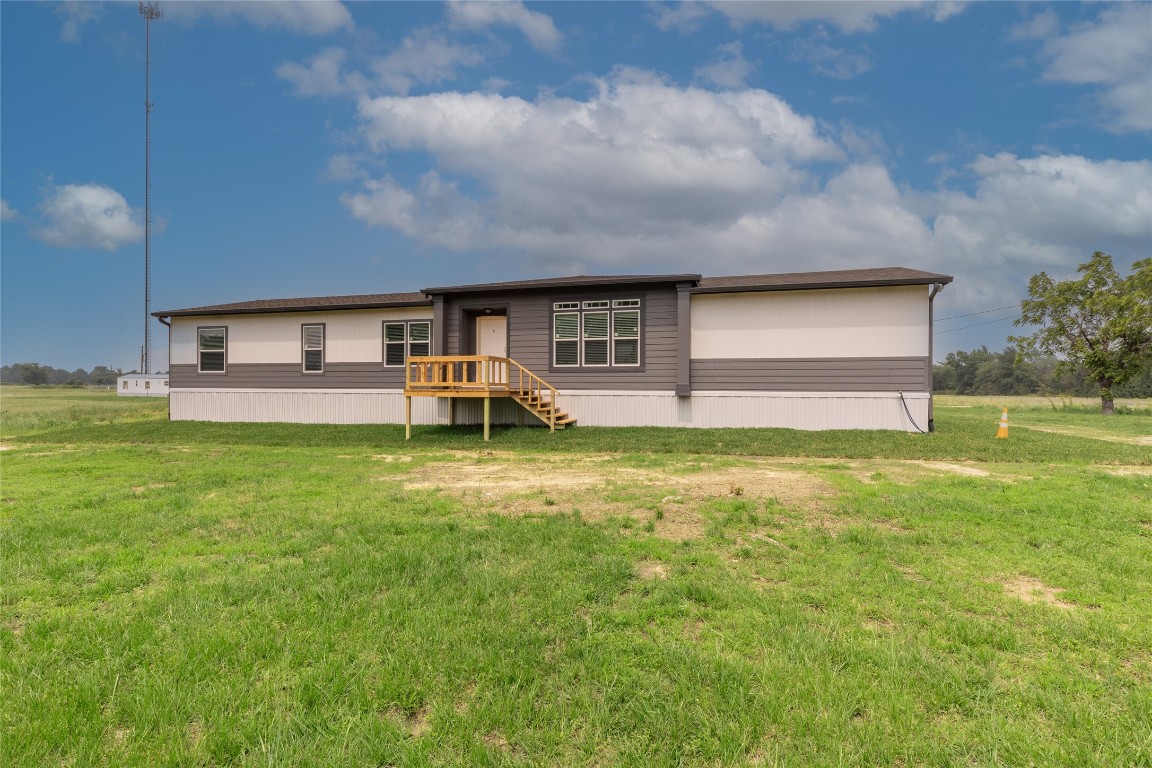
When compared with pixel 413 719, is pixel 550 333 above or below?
above

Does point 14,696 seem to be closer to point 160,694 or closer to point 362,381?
point 160,694

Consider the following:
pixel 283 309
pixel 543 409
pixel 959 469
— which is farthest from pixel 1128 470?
pixel 283 309

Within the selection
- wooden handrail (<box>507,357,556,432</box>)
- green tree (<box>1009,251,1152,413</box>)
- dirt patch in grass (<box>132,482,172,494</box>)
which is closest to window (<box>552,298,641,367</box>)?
wooden handrail (<box>507,357,556,432</box>)

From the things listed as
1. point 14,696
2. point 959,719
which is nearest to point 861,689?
point 959,719

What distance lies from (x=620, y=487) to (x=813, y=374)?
8.97 metres

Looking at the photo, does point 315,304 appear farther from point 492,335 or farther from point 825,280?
point 825,280

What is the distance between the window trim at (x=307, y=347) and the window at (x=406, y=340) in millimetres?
2035

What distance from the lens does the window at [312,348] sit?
57.0ft

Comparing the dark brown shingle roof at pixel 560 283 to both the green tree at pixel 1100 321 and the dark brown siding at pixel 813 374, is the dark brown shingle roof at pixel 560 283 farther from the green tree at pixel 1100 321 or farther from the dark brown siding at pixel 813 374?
the green tree at pixel 1100 321

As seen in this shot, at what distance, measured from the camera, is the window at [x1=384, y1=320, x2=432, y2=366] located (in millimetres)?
16594

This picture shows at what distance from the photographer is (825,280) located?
13711mm

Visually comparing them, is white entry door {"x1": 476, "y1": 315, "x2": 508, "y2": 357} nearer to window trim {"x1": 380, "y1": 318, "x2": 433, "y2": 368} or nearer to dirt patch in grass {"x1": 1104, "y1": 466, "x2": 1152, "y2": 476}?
window trim {"x1": 380, "y1": 318, "x2": 433, "y2": 368}

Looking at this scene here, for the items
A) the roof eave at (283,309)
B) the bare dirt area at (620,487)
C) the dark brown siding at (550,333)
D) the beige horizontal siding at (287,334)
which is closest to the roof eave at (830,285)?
the dark brown siding at (550,333)

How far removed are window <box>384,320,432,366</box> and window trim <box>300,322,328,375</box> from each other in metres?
2.04
